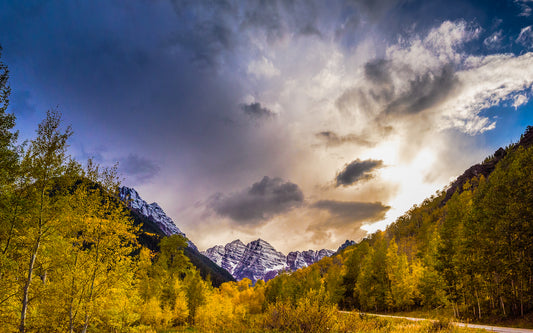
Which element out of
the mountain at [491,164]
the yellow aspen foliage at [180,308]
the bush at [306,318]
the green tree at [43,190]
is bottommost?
the yellow aspen foliage at [180,308]

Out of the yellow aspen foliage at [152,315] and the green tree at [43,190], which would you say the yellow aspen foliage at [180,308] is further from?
the green tree at [43,190]

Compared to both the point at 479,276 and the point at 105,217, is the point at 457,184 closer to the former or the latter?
the point at 479,276

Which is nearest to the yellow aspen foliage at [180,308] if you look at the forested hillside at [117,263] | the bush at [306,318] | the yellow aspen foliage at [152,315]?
the forested hillside at [117,263]

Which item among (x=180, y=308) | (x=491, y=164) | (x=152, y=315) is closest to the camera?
(x=152, y=315)

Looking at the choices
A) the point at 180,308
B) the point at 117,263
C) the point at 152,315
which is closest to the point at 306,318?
the point at 117,263

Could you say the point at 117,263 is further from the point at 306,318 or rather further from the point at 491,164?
the point at 491,164

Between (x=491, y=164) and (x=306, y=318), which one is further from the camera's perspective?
(x=491, y=164)

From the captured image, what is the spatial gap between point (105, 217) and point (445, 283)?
116 ft

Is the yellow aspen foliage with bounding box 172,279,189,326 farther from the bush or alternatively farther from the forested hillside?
the bush

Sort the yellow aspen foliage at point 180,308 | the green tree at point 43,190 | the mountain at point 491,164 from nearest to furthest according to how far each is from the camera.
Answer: the green tree at point 43,190
the yellow aspen foliage at point 180,308
the mountain at point 491,164

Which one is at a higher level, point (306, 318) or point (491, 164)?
point (491, 164)

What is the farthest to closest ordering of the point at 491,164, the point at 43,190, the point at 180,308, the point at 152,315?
the point at 491,164, the point at 180,308, the point at 152,315, the point at 43,190

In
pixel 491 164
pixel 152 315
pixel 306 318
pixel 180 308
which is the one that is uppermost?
pixel 491 164

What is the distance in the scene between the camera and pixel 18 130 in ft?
47.3
